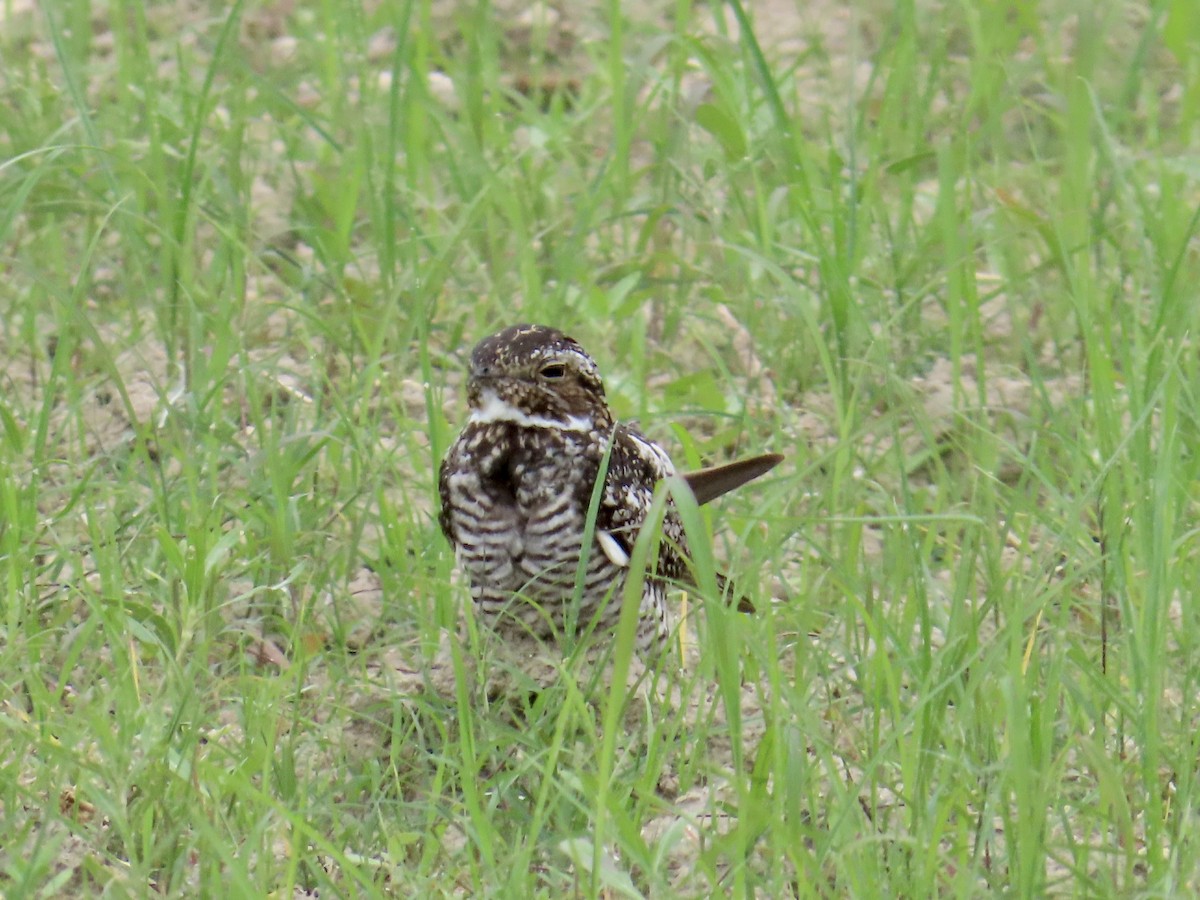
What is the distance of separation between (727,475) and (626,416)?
91cm

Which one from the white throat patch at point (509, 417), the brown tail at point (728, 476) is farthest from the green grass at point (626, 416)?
the white throat patch at point (509, 417)

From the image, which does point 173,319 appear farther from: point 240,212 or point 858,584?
point 858,584

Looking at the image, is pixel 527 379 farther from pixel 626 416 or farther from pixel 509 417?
pixel 626 416

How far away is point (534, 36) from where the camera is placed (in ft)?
24.3

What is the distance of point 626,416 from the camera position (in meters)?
5.13

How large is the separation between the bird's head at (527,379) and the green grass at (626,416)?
271 millimetres

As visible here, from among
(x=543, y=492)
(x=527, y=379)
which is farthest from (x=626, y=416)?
(x=543, y=492)

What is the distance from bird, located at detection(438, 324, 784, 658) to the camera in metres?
4.14

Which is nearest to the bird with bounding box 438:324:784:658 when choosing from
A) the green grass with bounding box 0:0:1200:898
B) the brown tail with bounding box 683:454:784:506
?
the brown tail with bounding box 683:454:784:506

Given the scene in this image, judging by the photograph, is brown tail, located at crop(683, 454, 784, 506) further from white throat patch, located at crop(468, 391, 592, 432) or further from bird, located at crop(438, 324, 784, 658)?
white throat patch, located at crop(468, 391, 592, 432)

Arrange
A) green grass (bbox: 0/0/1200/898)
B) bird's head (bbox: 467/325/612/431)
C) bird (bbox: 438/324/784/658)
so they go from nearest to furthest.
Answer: green grass (bbox: 0/0/1200/898) → bird (bbox: 438/324/784/658) → bird's head (bbox: 467/325/612/431)

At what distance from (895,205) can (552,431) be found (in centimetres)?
245

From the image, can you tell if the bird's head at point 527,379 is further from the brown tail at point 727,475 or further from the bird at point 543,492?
the brown tail at point 727,475

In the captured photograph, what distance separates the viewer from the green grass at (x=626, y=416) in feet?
10.8
